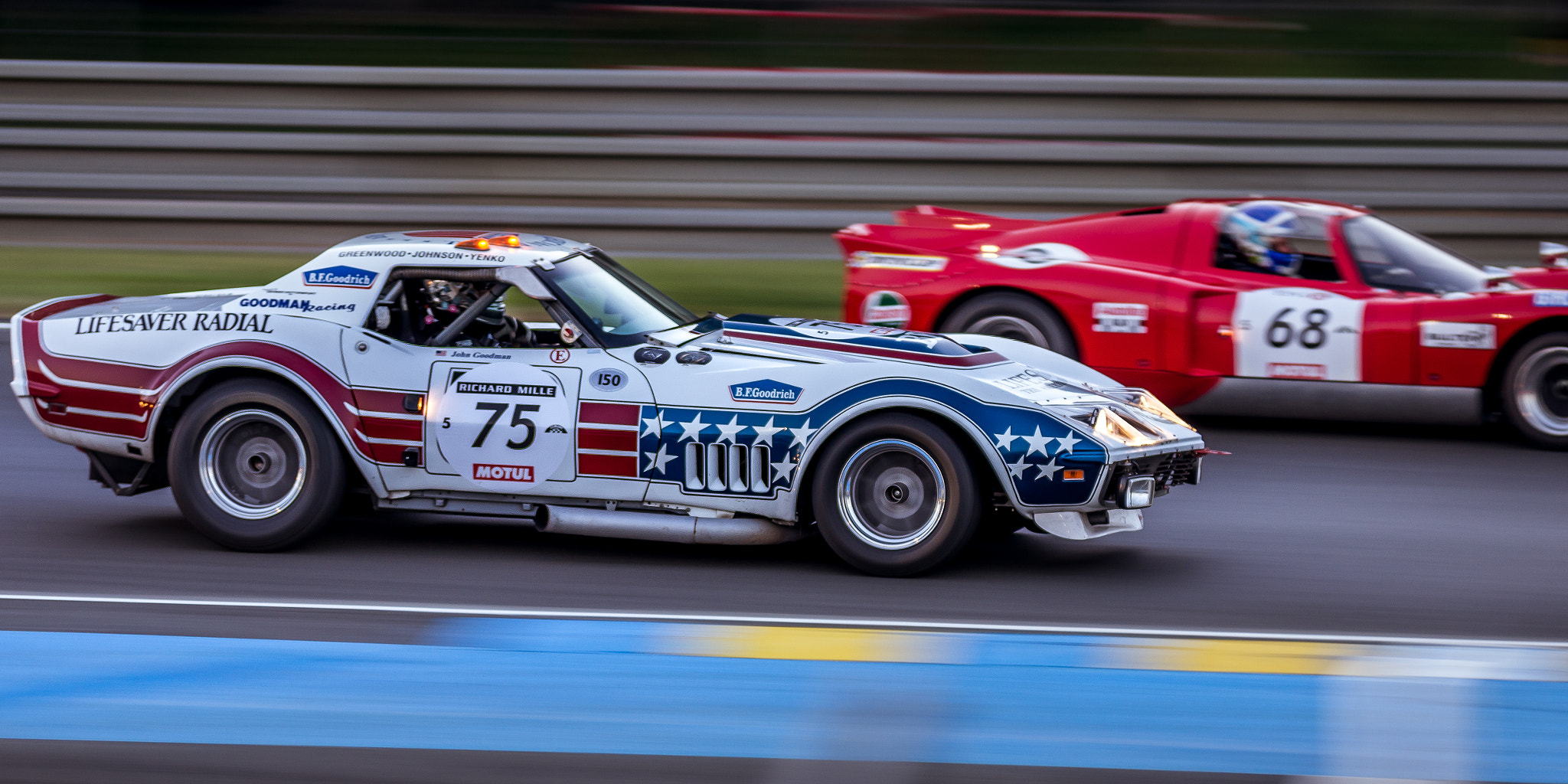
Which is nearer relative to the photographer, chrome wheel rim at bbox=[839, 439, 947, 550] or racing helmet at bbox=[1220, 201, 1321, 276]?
chrome wheel rim at bbox=[839, 439, 947, 550]

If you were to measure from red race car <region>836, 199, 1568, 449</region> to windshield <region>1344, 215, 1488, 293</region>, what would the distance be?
0.01 meters

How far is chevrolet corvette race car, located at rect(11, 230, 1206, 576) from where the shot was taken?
5.33m

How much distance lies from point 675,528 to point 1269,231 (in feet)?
15.1

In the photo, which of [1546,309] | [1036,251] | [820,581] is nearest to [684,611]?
[820,581]

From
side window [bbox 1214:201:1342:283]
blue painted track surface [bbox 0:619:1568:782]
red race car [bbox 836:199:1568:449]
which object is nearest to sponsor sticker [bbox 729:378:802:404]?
blue painted track surface [bbox 0:619:1568:782]

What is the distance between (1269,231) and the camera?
858cm

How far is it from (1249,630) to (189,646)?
3251 millimetres

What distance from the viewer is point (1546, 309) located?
7984 millimetres

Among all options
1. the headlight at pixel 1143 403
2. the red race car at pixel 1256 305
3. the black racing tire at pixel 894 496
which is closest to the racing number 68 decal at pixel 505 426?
the black racing tire at pixel 894 496

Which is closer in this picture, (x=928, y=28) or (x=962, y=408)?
(x=962, y=408)

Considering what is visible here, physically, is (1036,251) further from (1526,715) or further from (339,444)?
(1526,715)

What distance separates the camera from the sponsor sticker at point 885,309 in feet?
28.2

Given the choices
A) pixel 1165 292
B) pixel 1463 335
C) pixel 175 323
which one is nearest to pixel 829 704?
pixel 175 323

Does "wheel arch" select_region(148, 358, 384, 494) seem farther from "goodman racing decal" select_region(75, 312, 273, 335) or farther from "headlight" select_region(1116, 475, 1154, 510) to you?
"headlight" select_region(1116, 475, 1154, 510)
